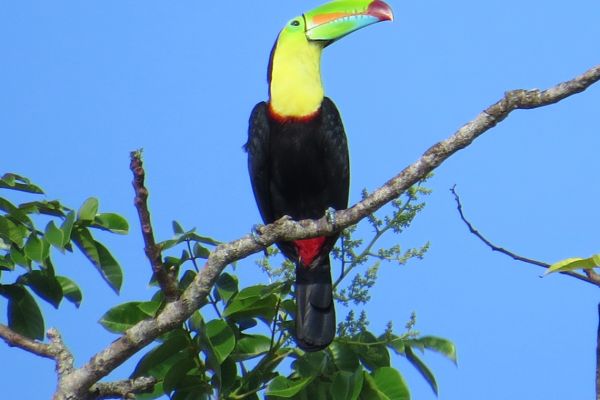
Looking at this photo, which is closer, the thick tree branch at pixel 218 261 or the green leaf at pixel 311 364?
the thick tree branch at pixel 218 261

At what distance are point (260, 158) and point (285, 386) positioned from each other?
1.56 meters

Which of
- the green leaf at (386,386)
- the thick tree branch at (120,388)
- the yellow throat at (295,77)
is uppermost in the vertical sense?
the yellow throat at (295,77)

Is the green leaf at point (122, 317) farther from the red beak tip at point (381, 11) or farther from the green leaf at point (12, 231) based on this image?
the red beak tip at point (381, 11)

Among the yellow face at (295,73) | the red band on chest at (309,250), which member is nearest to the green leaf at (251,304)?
the red band on chest at (309,250)

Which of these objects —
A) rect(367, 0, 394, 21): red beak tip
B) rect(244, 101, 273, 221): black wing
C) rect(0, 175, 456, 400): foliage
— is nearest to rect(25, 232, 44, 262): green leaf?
rect(0, 175, 456, 400): foliage

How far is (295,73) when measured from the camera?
451cm

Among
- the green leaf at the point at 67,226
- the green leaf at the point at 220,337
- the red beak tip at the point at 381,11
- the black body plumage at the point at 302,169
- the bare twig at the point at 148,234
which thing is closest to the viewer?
the bare twig at the point at 148,234

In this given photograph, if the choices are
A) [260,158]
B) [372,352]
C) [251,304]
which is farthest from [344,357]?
[260,158]

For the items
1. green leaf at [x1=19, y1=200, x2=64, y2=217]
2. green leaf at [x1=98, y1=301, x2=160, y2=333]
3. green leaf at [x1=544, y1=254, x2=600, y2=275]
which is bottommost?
green leaf at [x1=544, y1=254, x2=600, y2=275]

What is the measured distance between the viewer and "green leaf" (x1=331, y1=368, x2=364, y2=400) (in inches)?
115

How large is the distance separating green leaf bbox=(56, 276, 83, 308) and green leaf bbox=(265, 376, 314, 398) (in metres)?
0.66

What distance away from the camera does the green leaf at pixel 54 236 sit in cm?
278

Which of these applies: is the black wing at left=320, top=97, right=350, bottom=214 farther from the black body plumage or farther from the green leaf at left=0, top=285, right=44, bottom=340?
the green leaf at left=0, top=285, right=44, bottom=340

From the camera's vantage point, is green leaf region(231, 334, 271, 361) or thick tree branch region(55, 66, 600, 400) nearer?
thick tree branch region(55, 66, 600, 400)
